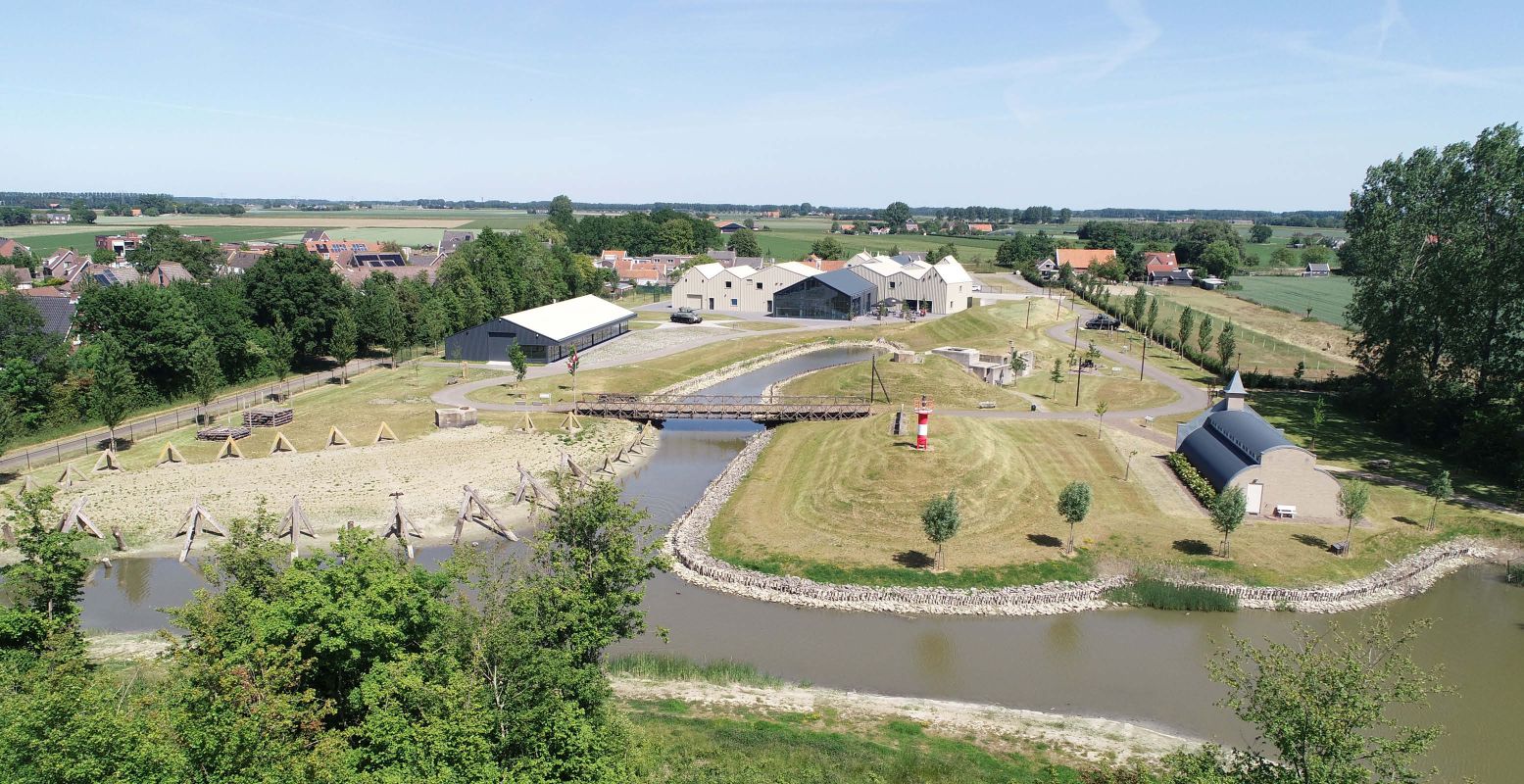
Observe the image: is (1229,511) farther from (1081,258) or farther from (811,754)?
(1081,258)

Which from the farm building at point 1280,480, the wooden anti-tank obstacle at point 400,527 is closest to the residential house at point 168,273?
the wooden anti-tank obstacle at point 400,527

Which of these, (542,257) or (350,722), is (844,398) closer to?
(350,722)

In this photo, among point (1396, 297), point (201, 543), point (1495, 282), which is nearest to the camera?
point (201, 543)

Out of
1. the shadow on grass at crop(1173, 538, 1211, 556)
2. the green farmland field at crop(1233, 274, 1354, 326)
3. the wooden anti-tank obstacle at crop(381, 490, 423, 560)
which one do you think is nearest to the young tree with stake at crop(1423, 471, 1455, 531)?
the shadow on grass at crop(1173, 538, 1211, 556)

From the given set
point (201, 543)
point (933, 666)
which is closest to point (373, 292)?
point (201, 543)

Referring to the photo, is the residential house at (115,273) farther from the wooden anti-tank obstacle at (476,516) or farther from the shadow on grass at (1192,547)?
the shadow on grass at (1192,547)

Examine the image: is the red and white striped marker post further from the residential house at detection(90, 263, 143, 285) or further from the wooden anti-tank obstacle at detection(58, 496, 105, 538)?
the residential house at detection(90, 263, 143, 285)

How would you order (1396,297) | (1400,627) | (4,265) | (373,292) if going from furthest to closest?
(4,265) → (373,292) → (1396,297) → (1400,627)

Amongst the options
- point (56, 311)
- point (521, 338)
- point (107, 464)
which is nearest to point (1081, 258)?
point (521, 338)
